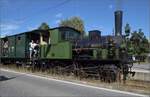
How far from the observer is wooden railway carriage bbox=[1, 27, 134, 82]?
58.4 ft

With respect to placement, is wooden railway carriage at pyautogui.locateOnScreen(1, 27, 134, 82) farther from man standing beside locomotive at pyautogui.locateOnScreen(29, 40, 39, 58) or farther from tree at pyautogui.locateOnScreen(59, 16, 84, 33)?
tree at pyautogui.locateOnScreen(59, 16, 84, 33)

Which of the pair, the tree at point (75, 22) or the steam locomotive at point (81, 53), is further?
the tree at point (75, 22)

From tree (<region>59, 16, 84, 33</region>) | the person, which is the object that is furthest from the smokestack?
tree (<region>59, 16, 84, 33</region>)

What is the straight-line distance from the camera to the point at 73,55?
820 inches

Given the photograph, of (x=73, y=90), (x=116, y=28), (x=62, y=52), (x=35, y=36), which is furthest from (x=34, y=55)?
(x=73, y=90)

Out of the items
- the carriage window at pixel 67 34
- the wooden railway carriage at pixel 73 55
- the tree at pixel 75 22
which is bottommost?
the wooden railway carriage at pixel 73 55

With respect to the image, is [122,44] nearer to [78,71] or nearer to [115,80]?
[115,80]

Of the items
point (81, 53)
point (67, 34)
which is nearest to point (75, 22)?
point (67, 34)

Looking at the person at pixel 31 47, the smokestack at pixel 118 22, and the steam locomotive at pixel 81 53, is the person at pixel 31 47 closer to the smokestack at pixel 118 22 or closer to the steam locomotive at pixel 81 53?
the steam locomotive at pixel 81 53

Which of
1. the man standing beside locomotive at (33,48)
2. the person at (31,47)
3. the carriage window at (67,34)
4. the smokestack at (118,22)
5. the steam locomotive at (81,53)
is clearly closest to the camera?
the smokestack at (118,22)

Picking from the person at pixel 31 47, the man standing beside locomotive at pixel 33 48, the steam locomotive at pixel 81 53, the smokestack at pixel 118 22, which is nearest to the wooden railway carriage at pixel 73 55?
the steam locomotive at pixel 81 53

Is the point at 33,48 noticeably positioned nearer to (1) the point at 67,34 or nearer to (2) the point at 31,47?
(2) the point at 31,47

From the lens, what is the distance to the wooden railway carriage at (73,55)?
17797 mm

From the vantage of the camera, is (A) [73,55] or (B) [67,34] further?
(B) [67,34]
